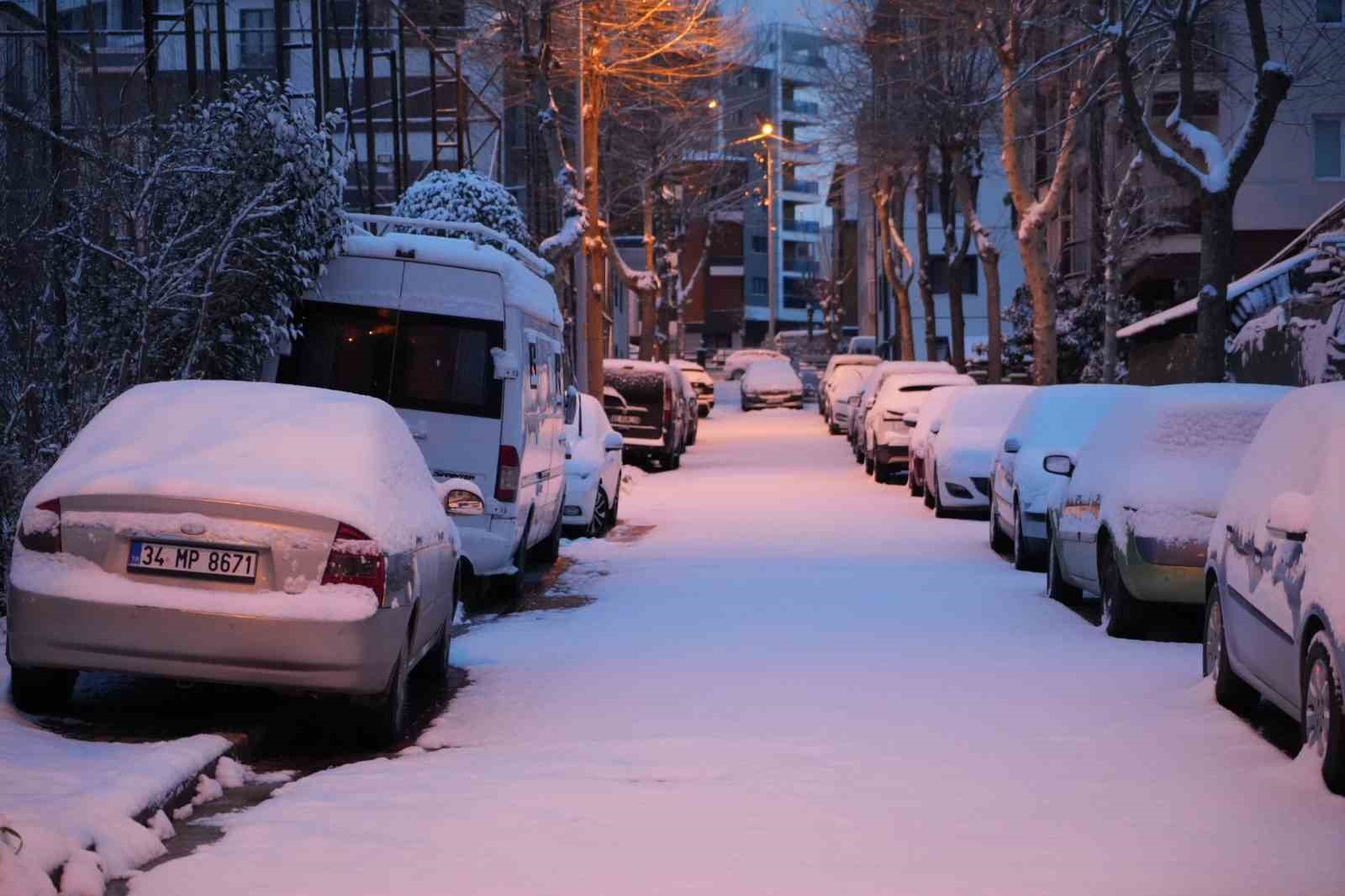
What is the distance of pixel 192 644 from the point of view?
809 cm

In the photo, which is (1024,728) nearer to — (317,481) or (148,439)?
(317,481)

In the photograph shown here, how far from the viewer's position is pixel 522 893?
597 cm

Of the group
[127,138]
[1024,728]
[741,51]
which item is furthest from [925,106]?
[1024,728]

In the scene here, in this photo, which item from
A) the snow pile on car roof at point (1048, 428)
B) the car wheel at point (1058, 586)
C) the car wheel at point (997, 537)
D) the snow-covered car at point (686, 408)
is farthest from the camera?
the snow-covered car at point (686, 408)

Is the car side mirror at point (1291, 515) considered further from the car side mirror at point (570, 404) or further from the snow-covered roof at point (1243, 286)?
the snow-covered roof at point (1243, 286)

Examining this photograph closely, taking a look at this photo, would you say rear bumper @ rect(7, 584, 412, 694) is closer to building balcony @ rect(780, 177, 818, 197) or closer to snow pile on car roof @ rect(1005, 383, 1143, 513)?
snow pile on car roof @ rect(1005, 383, 1143, 513)

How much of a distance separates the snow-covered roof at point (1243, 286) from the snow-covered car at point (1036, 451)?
1105 centimetres

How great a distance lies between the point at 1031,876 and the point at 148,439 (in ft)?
14.8

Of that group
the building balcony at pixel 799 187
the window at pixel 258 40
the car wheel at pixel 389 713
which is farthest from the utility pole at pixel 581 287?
the building balcony at pixel 799 187

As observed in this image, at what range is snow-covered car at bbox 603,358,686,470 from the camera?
33.8m

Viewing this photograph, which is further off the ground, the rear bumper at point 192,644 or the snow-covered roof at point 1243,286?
the snow-covered roof at point 1243,286

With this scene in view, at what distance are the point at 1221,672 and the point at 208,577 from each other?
4866 mm

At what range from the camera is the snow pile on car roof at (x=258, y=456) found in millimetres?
8273

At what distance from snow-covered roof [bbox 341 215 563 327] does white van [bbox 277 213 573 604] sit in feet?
0.04
